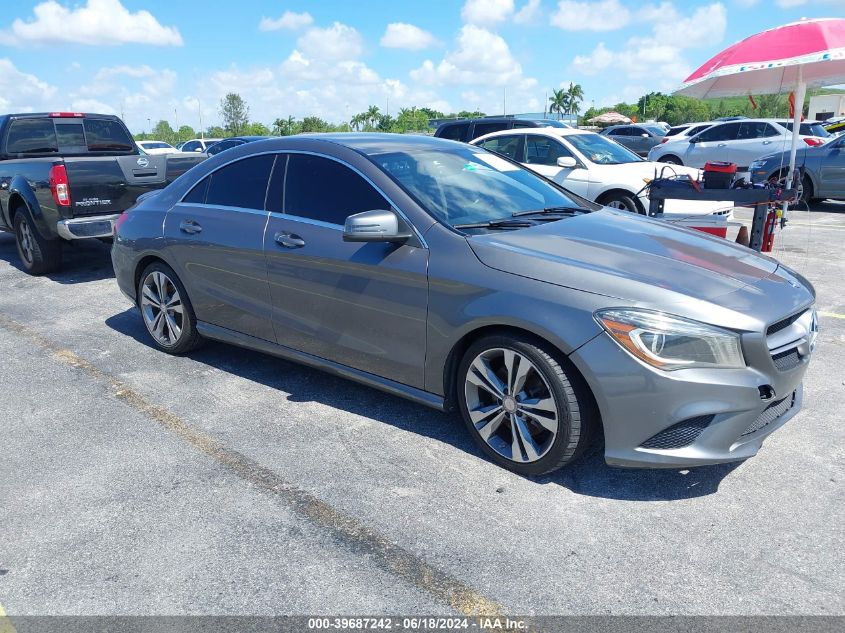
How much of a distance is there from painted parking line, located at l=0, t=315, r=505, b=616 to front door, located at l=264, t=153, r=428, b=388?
812 millimetres

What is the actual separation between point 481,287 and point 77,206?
5737mm

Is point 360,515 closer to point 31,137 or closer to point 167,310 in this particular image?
point 167,310

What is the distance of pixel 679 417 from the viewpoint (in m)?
2.89

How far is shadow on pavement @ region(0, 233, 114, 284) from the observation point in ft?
26.6

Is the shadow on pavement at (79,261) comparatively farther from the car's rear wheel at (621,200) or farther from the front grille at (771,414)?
the front grille at (771,414)

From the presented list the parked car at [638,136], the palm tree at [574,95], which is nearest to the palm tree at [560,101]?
the palm tree at [574,95]

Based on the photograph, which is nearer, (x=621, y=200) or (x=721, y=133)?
(x=621, y=200)

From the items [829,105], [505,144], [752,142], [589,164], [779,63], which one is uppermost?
[829,105]

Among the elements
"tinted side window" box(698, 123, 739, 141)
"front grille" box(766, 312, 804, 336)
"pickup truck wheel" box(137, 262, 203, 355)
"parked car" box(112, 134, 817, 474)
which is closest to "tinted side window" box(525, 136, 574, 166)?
"parked car" box(112, 134, 817, 474)

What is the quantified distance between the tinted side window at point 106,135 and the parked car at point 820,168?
33.6 ft

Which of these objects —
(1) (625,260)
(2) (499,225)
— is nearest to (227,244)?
(2) (499,225)

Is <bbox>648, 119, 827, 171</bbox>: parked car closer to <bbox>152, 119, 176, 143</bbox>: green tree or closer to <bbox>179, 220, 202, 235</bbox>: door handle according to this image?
<bbox>179, 220, 202, 235</bbox>: door handle

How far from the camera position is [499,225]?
3.73 metres

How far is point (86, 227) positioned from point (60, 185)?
499 mm
